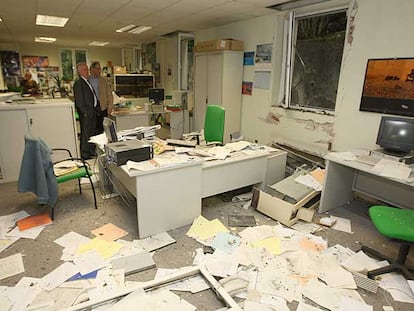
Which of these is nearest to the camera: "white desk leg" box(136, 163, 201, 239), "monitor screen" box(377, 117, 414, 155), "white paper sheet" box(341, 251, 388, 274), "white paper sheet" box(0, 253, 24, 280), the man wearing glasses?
"white paper sheet" box(0, 253, 24, 280)

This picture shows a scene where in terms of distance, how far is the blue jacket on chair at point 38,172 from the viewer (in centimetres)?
262

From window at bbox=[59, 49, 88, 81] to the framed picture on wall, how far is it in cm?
1090

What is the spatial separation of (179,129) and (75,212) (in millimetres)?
3210

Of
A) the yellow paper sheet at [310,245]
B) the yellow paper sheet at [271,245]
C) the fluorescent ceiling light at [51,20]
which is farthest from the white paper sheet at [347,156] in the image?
the fluorescent ceiling light at [51,20]

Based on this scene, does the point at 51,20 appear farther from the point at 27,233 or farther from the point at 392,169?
the point at 392,169

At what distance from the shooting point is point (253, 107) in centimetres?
495

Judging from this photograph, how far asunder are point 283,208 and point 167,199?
46.8 inches

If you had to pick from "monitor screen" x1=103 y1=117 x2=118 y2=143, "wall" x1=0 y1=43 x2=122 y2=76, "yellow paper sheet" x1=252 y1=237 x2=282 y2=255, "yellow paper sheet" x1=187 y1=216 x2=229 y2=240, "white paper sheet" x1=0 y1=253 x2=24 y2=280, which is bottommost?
"white paper sheet" x1=0 y1=253 x2=24 y2=280

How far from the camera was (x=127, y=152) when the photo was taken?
8.10 feet

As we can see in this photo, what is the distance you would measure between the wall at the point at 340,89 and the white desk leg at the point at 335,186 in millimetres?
475

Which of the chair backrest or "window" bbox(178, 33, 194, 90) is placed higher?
"window" bbox(178, 33, 194, 90)

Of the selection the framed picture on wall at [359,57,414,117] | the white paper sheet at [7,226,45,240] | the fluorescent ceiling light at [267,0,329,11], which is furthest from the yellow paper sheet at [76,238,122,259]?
the fluorescent ceiling light at [267,0,329,11]

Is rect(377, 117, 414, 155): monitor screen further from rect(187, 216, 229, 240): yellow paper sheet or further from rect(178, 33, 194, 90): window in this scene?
rect(178, 33, 194, 90): window

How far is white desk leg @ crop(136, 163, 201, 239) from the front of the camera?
243cm
